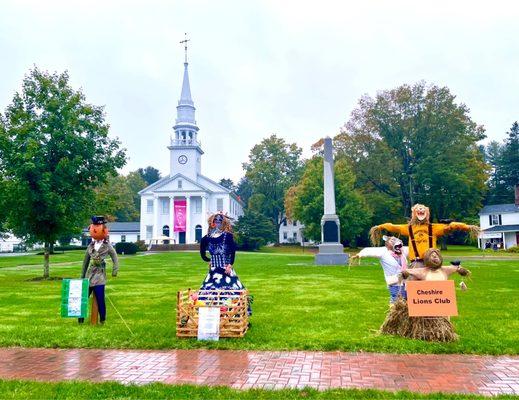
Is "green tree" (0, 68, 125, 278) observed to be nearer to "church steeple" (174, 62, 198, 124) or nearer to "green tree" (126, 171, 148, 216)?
"church steeple" (174, 62, 198, 124)

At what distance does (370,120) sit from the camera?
53.9 meters

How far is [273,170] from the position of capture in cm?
7331

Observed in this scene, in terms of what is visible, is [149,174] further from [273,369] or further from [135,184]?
[273,369]

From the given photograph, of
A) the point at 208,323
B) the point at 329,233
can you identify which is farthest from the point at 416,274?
the point at 329,233

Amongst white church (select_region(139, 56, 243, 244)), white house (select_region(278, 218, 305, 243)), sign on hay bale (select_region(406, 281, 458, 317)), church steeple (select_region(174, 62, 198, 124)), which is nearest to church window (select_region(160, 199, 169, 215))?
white church (select_region(139, 56, 243, 244))

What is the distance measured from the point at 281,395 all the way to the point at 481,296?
31.3ft

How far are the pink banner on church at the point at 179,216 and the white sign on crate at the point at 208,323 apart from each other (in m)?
59.2

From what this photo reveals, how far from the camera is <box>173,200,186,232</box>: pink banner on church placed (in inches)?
2596

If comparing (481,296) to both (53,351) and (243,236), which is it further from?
(243,236)

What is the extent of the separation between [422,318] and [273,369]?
9.41 feet

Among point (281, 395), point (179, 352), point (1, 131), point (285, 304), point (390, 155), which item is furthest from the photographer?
point (390, 155)

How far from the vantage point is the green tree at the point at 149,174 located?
4496 inches

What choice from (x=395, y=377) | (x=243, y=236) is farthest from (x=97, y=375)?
(x=243, y=236)

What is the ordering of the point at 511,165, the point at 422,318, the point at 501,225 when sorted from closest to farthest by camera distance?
the point at 422,318 → the point at 501,225 → the point at 511,165
